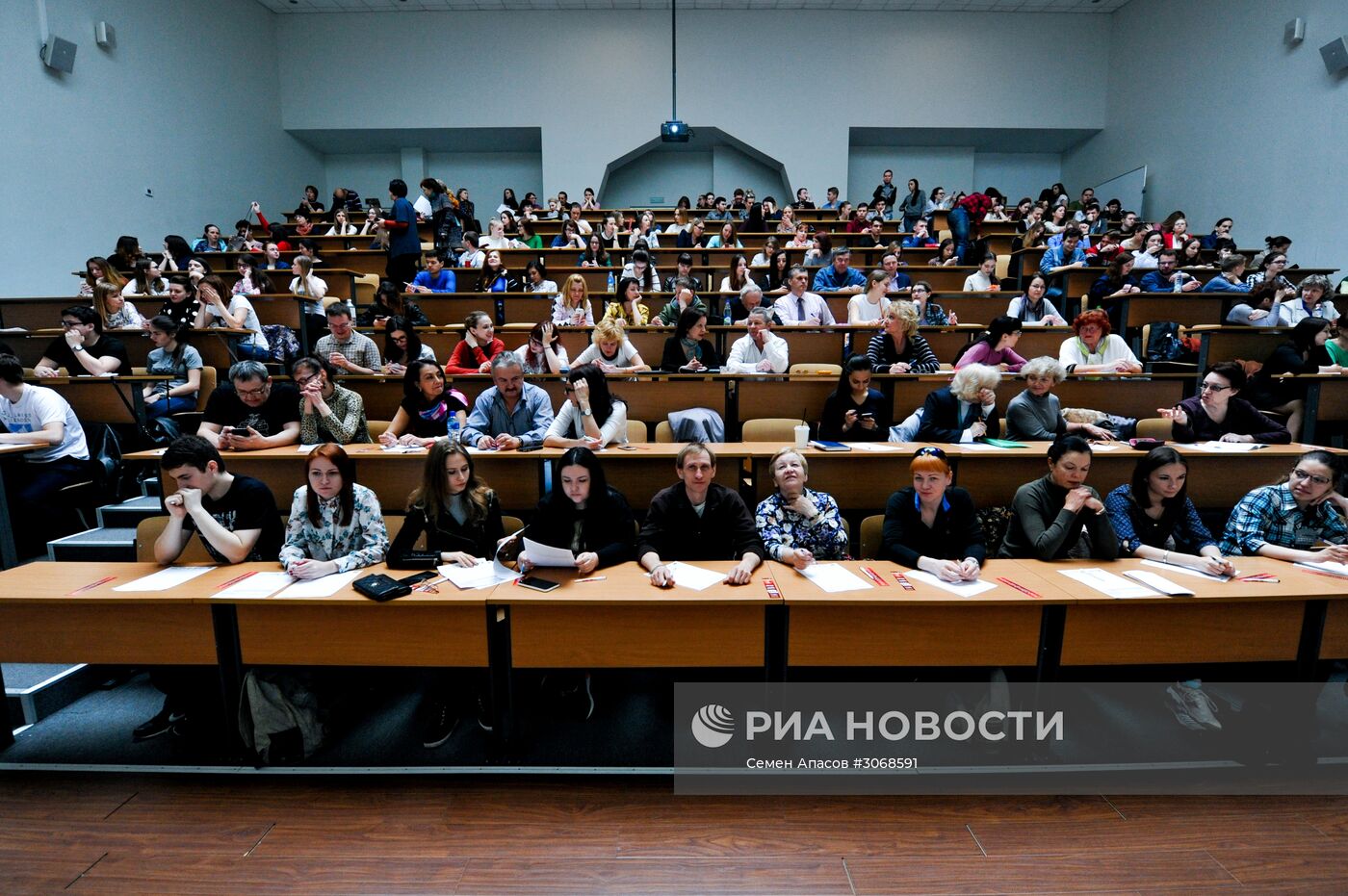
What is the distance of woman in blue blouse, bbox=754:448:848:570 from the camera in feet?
8.60

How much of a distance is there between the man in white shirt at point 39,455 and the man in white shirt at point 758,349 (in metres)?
3.92

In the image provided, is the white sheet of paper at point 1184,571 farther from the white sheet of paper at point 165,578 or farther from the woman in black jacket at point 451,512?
the white sheet of paper at point 165,578

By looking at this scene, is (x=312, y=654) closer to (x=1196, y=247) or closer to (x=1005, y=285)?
(x=1005, y=285)

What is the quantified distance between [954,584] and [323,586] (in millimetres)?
2181

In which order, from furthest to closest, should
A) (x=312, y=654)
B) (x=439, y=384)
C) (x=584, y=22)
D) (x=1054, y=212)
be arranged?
1. (x=584, y=22)
2. (x=1054, y=212)
3. (x=439, y=384)
4. (x=312, y=654)

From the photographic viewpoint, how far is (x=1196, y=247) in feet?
23.6

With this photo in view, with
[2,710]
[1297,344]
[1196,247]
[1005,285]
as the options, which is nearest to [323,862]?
[2,710]

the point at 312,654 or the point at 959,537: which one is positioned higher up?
the point at 959,537

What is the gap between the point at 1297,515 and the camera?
8.65 feet

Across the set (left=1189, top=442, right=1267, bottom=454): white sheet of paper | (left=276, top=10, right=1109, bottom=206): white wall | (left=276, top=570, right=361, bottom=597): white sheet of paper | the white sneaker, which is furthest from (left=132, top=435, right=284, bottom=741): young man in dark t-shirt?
(left=276, top=10, right=1109, bottom=206): white wall

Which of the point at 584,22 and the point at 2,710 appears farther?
the point at 584,22

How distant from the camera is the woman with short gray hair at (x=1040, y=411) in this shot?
3537mm

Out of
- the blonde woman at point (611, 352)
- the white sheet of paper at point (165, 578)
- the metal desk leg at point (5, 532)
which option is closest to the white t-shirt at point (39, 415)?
the metal desk leg at point (5, 532)

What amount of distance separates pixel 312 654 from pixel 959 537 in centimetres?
241
